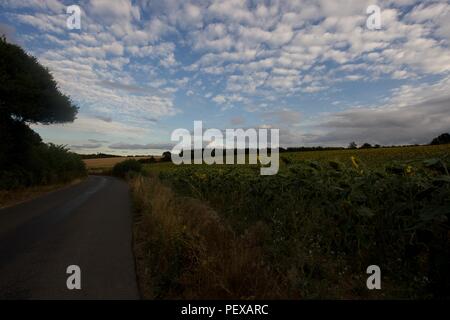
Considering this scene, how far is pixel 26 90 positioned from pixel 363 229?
2023cm

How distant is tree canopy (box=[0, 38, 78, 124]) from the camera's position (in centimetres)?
1823

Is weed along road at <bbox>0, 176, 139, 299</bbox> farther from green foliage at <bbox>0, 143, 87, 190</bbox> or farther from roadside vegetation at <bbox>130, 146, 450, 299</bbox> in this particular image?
green foliage at <bbox>0, 143, 87, 190</bbox>

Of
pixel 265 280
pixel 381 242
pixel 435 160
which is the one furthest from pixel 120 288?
pixel 435 160

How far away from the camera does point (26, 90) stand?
18.7 metres

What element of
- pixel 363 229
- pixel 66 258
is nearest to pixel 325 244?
pixel 363 229

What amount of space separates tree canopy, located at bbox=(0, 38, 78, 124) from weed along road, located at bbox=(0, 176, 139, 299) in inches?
442

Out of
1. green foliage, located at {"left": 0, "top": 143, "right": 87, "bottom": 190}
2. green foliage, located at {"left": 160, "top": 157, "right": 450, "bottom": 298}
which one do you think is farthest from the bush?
green foliage, located at {"left": 160, "top": 157, "right": 450, "bottom": 298}

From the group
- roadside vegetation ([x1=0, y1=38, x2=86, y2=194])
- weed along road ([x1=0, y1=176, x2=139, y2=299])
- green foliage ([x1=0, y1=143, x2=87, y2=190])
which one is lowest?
weed along road ([x1=0, y1=176, x2=139, y2=299])

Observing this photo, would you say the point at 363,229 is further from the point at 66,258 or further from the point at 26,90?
the point at 26,90

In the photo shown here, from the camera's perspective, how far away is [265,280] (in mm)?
3787

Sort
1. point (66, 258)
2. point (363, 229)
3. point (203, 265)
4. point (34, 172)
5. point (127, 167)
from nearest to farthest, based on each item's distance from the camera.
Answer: point (203, 265), point (363, 229), point (66, 258), point (34, 172), point (127, 167)

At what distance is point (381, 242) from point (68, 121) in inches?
951
